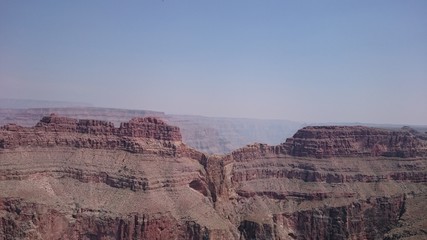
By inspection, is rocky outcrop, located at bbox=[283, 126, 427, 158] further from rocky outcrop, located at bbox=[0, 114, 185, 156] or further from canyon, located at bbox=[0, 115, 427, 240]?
rocky outcrop, located at bbox=[0, 114, 185, 156]

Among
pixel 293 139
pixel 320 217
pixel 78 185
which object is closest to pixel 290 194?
pixel 320 217

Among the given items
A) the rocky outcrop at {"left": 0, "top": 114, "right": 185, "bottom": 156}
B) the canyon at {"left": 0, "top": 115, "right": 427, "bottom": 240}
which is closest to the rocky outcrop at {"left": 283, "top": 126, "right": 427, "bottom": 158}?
the canyon at {"left": 0, "top": 115, "right": 427, "bottom": 240}

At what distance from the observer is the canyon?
8106 centimetres

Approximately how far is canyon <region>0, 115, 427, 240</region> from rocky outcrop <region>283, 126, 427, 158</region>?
239 mm

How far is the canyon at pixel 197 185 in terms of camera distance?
81062 mm

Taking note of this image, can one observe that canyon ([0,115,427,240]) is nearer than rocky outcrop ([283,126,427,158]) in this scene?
Yes

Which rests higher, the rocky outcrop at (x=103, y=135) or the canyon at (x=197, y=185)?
the rocky outcrop at (x=103, y=135)

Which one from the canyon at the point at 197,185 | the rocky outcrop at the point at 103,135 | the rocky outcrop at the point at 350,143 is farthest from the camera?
the rocky outcrop at the point at 350,143

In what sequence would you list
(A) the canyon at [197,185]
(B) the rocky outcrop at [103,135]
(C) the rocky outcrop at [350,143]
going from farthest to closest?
1. (C) the rocky outcrop at [350,143]
2. (B) the rocky outcrop at [103,135]
3. (A) the canyon at [197,185]

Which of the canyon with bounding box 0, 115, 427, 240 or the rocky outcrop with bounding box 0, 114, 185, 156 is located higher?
the rocky outcrop with bounding box 0, 114, 185, 156

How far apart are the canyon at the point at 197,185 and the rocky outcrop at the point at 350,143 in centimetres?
24

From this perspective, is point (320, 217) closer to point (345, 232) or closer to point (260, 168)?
point (345, 232)

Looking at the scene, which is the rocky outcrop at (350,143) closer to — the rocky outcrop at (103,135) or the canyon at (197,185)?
the canyon at (197,185)

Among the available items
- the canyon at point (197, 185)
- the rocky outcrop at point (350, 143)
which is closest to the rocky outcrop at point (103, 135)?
the canyon at point (197, 185)
